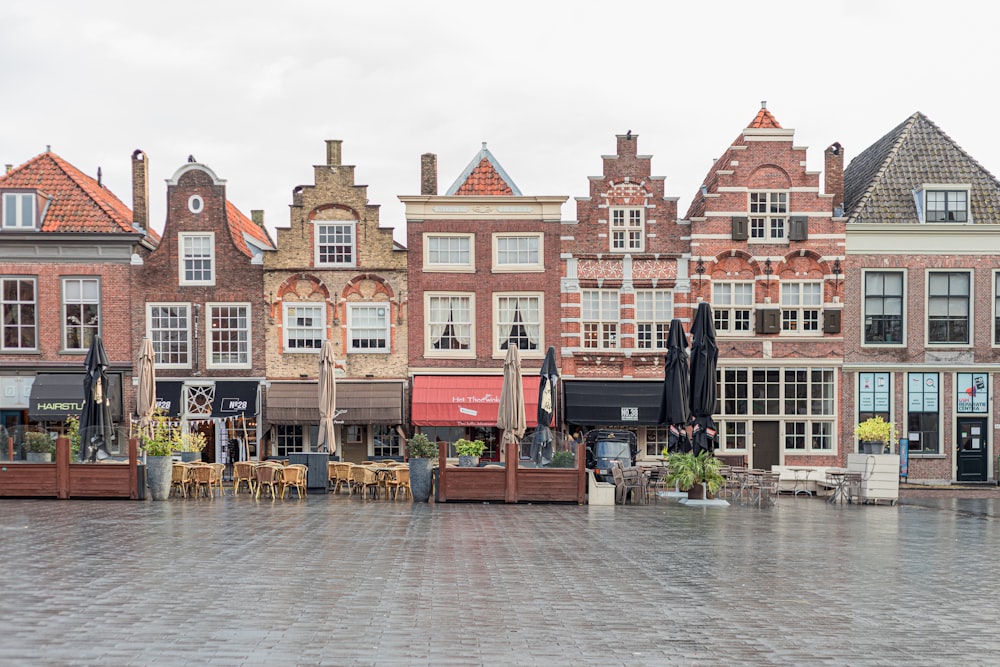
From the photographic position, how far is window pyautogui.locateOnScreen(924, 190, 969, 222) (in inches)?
1123

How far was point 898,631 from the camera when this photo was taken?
27.5 ft

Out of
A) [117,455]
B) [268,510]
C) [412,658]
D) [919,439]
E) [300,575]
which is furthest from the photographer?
[919,439]

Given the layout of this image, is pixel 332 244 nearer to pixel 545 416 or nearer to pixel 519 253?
pixel 519 253

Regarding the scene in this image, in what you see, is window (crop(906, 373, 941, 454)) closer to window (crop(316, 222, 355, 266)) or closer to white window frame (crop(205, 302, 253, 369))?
window (crop(316, 222, 355, 266))

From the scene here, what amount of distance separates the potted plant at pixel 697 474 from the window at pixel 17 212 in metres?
21.8

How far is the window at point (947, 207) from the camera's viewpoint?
28516mm

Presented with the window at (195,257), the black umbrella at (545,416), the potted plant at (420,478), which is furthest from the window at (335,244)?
the potted plant at (420,478)

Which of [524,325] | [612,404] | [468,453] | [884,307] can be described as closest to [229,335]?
[524,325]

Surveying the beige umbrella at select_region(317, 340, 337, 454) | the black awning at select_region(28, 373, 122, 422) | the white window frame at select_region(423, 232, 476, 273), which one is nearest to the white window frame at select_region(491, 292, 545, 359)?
the white window frame at select_region(423, 232, 476, 273)

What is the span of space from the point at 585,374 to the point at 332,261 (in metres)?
9.02

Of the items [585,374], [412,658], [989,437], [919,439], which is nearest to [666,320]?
[585,374]

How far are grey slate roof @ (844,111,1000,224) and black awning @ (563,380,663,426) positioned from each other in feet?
29.1

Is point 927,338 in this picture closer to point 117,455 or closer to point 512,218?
Result: point 512,218

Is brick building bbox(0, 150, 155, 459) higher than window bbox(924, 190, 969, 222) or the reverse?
the reverse
